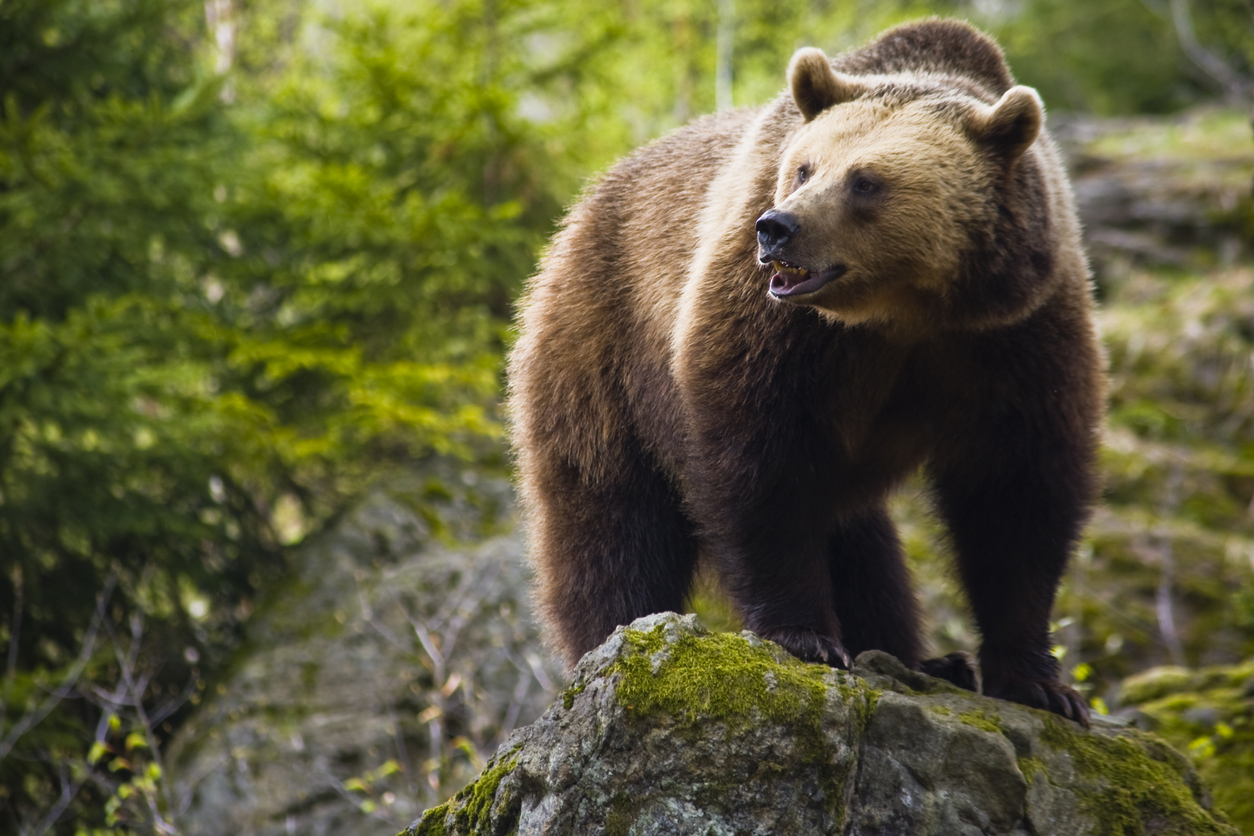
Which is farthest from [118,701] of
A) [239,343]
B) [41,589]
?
[239,343]

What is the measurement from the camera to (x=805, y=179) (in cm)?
347

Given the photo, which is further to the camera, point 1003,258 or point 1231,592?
point 1231,592

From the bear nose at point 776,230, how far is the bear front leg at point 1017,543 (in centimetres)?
102

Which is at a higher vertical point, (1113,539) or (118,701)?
(118,701)

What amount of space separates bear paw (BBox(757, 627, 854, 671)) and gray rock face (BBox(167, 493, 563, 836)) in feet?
10.2

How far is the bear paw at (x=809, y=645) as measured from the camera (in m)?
3.43

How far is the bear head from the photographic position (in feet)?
10.9

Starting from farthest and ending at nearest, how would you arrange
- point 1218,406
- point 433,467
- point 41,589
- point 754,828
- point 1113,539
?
point 1218,406
point 433,467
point 1113,539
point 41,589
point 754,828

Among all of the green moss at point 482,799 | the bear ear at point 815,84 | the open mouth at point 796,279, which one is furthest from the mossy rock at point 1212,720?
the bear ear at point 815,84

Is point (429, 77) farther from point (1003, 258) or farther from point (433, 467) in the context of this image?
point (1003, 258)

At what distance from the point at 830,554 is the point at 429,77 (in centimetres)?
671

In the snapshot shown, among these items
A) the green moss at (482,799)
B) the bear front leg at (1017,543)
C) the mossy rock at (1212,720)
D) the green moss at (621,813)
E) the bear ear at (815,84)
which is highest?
the bear ear at (815,84)

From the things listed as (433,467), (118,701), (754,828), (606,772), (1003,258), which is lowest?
(433,467)

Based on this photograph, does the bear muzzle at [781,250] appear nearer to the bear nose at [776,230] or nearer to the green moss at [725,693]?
the bear nose at [776,230]
